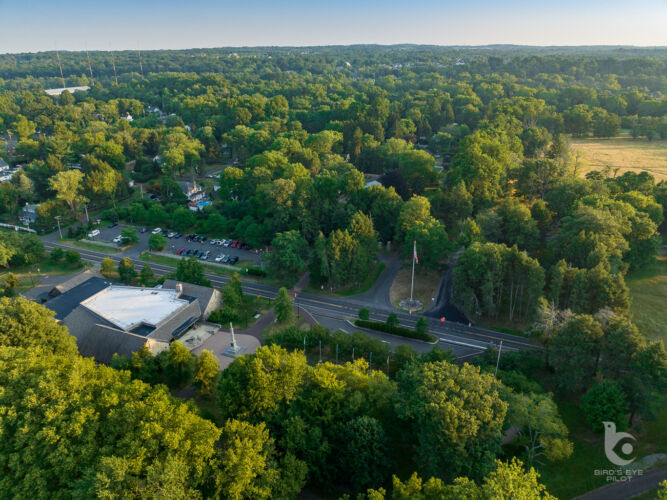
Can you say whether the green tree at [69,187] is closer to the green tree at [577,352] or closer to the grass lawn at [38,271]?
the grass lawn at [38,271]

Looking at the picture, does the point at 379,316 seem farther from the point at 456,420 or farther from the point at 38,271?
the point at 38,271

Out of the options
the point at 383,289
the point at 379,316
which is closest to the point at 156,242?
the point at 383,289

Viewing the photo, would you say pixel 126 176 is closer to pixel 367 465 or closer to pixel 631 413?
pixel 367 465

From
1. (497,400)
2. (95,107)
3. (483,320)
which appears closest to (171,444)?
(497,400)

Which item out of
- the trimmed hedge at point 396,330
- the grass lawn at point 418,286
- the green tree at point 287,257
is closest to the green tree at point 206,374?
the trimmed hedge at point 396,330

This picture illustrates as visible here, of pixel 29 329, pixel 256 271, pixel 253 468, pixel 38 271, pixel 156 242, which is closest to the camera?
pixel 253 468

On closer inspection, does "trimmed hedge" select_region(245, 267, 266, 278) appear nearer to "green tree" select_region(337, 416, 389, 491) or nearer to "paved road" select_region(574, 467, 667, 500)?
"green tree" select_region(337, 416, 389, 491)
